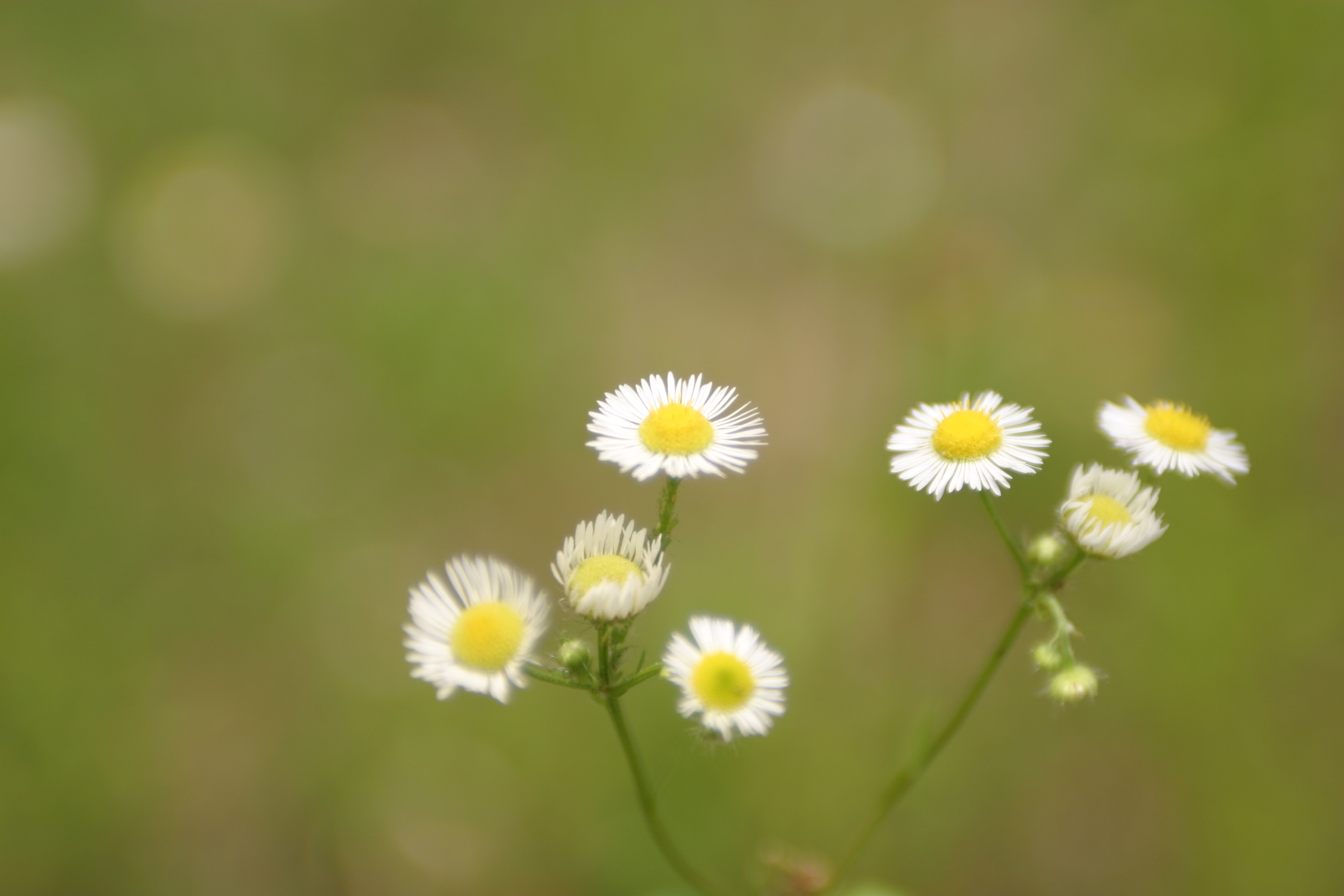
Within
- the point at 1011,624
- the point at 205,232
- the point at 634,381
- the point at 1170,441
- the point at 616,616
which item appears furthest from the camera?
the point at 205,232

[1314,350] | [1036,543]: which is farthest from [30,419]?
[1314,350]

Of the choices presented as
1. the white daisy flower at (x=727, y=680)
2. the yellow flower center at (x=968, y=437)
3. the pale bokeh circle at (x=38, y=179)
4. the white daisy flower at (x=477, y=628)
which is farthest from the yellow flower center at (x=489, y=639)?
the pale bokeh circle at (x=38, y=179)

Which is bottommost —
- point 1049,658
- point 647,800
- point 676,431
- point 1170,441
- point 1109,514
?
point 647,800

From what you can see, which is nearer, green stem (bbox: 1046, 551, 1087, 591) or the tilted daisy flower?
the tilted daisy flower

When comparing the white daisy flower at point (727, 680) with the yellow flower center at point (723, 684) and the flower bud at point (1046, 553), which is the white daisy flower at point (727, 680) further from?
the flower bud at point (1046, 553)

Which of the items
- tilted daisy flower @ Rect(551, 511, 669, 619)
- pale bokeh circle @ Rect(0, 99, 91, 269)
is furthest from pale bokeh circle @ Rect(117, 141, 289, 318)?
tilted daisy flower @ Rect(551, 511, 669, 619)

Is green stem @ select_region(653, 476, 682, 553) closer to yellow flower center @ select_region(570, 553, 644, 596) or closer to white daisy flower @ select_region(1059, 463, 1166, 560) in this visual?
yellow flower center @ select_region(570, 553, 644, 596)

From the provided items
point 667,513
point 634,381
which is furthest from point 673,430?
point 634,381

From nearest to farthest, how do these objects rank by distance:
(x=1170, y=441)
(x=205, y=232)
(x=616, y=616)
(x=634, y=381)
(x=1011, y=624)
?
1. (x=616, y=616)
2. (x=1011, y=624)
3. (x=1170, y=441)
4. (x=634, y=381)
5. (x=205, y=232)

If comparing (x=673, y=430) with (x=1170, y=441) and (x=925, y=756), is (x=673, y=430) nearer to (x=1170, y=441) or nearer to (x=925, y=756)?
(x=925, y=756)
